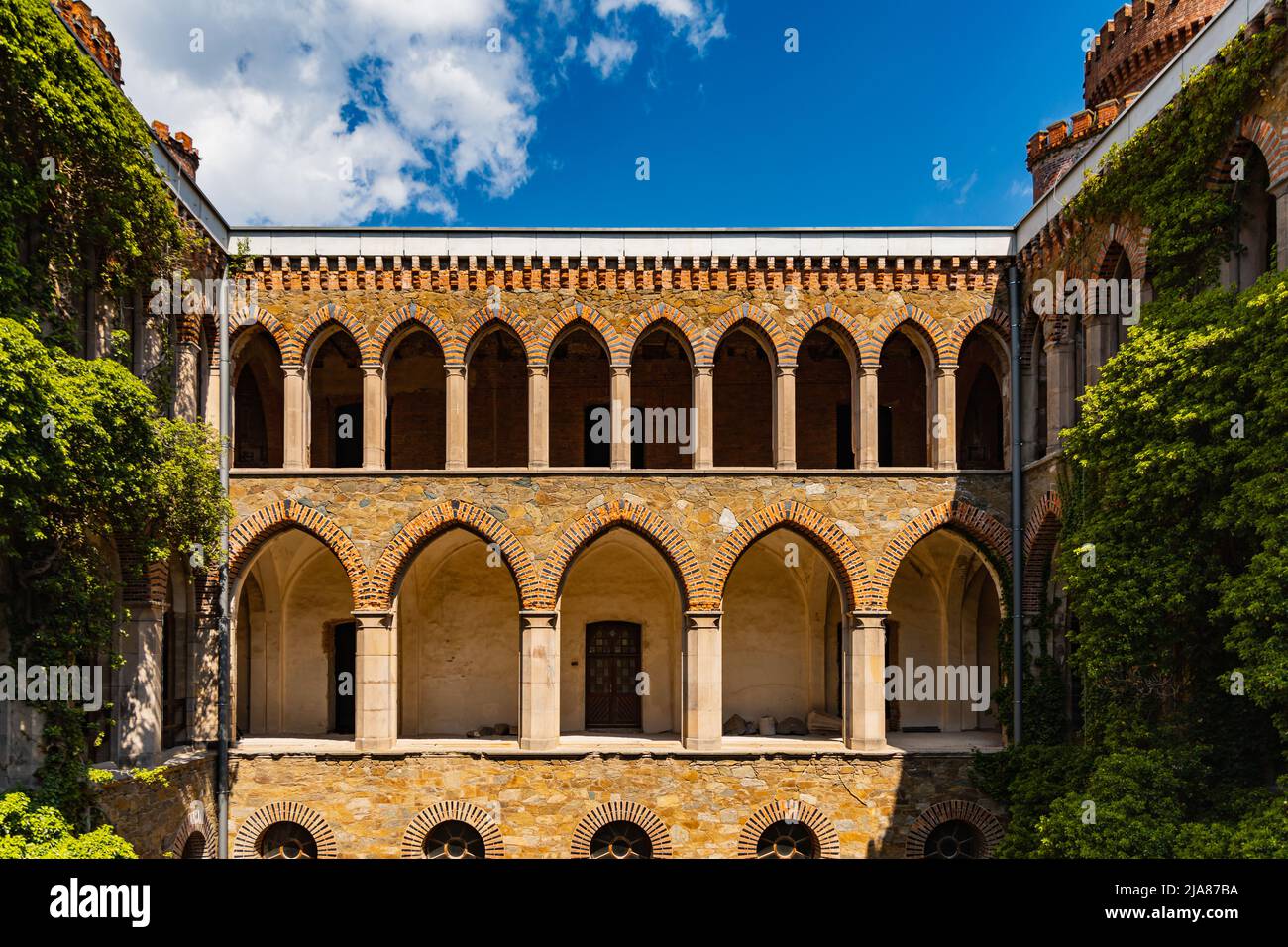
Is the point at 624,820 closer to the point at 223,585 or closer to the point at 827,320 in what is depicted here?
the point at 223,585

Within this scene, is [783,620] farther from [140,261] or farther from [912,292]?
[140,261]

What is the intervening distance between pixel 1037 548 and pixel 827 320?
524 cm

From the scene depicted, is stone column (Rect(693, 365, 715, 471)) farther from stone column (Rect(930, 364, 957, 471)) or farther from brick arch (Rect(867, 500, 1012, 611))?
stone column (Rect(930, 364, 957, 471))

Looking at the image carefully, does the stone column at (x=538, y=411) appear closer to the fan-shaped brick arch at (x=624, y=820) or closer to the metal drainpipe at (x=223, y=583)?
the metal drainpipe at (x=223, y=583)

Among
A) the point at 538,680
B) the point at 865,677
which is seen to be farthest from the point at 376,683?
the point at 865,677

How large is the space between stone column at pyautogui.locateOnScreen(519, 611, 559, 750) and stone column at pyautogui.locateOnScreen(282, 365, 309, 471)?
15.5ft

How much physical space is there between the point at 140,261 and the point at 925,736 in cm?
1549

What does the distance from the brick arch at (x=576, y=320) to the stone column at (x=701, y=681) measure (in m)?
4.87

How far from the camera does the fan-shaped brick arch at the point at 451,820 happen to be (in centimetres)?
1645

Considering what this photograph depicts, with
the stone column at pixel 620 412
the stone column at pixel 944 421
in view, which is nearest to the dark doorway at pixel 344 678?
the stone column at pixel 620 412

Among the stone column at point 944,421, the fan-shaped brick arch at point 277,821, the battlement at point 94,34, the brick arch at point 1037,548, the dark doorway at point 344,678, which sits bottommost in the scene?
the fan-shaped brick arch at point 277,821

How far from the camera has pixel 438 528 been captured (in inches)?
677

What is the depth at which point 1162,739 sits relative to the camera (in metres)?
12.1

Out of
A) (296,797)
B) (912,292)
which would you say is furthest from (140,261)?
(912,292)
